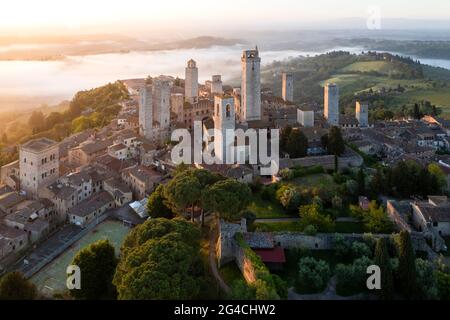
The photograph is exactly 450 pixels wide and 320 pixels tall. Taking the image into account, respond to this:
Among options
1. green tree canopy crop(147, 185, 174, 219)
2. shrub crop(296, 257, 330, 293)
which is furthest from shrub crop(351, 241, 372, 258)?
green tree canopy crop(147, 185, 174, 219)

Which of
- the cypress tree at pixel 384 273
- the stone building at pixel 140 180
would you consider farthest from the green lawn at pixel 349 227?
the stone building at pixel 140 180

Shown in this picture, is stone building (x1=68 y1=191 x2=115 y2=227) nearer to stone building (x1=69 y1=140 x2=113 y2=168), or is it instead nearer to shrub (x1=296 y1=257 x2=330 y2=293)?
stone building (x1=69 y1=140 x2=113 y2=168)

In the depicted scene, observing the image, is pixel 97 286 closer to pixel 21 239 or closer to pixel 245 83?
pixel 21 239

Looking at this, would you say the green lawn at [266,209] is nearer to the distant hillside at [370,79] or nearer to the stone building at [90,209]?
the stone building at [90,209]

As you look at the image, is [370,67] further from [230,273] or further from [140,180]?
[230,273]

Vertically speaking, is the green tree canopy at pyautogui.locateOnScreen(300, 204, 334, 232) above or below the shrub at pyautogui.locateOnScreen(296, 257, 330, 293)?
above

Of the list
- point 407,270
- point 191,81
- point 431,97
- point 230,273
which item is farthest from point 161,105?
point 431,97
